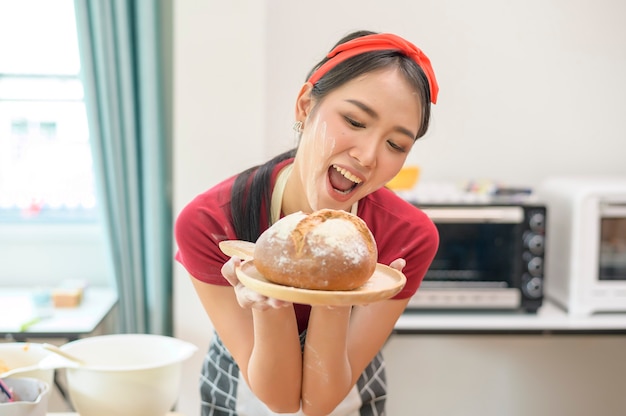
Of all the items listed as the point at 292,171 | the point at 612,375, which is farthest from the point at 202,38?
the point at 612,375

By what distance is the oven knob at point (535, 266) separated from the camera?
224cm

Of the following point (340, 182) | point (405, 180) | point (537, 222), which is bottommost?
point (537, 222)

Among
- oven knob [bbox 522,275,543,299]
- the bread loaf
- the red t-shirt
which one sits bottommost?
oven knob [bbox 522,275,543,299]

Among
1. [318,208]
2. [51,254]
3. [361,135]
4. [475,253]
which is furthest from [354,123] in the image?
[51,254]

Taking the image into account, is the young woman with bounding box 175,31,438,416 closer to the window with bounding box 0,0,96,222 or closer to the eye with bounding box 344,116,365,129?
the eye with bounding box 344,116,365,129

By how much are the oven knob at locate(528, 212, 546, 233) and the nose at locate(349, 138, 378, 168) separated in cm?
147

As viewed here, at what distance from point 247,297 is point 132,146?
159 centimetres

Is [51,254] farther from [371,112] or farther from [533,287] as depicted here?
[371,112]

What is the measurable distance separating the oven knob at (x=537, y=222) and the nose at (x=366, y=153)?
4.82ft

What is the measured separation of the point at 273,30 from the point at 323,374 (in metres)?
1.75

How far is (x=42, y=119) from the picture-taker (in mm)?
2627

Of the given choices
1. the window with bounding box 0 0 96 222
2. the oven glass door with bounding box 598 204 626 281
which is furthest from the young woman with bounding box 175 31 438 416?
the window with bounding box 0 0 96 222

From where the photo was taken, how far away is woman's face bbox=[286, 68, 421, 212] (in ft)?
3.01

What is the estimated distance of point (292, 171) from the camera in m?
1.13
